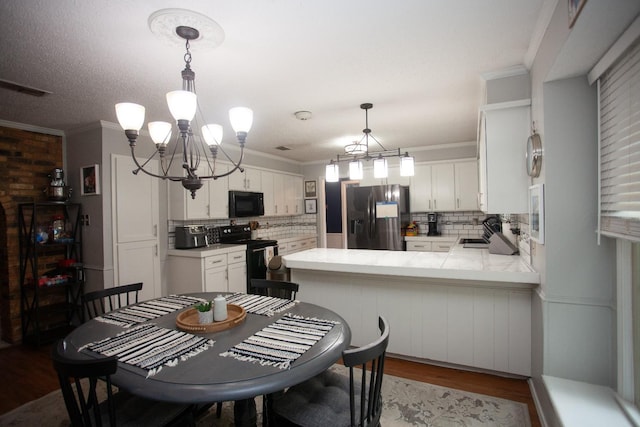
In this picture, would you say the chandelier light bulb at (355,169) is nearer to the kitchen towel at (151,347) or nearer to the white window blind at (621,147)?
the white window blind at (621,147)

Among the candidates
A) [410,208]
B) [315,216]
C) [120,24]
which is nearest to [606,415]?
[120,24]

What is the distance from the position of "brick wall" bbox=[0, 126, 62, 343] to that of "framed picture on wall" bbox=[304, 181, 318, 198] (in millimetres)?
3946

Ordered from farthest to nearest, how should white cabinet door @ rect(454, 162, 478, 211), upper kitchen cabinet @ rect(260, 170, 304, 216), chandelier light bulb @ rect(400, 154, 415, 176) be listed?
upper kitchen cabinet @ rect(260, 170, 304, 216) < white cabinet door @ rect(454, 162, 478, 211) < chandelier light bulb @ rect(400, 154, 415, 176)

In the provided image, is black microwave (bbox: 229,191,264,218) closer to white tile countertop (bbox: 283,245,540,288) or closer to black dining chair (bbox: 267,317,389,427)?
white tile countertop (bbox: 283,245,540,288)

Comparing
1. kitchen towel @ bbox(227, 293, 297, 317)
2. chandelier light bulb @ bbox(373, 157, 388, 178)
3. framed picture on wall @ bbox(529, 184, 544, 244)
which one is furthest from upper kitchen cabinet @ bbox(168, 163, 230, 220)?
framed picture on wall @ bbox(529, 184, 544, 244)

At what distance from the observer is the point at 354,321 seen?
2871 millimetres

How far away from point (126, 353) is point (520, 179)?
250cm

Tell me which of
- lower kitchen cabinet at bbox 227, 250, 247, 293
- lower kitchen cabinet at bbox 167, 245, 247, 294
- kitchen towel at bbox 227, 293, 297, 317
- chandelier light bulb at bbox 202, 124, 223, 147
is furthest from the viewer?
lower kitchen cabinet at bbox 227, 250, 247, 293

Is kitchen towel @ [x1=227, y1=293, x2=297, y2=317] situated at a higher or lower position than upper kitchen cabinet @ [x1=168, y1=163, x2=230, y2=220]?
lower

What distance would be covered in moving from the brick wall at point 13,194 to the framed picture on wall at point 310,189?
3.95 m

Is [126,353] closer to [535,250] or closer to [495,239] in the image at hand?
[535,250]

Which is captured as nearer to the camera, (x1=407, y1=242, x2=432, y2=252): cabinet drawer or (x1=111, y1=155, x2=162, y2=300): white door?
(x1=111, y1=155, x2=162, y2=300): white door

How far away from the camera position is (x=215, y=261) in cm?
397

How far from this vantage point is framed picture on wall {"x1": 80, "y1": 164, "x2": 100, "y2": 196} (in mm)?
3379
